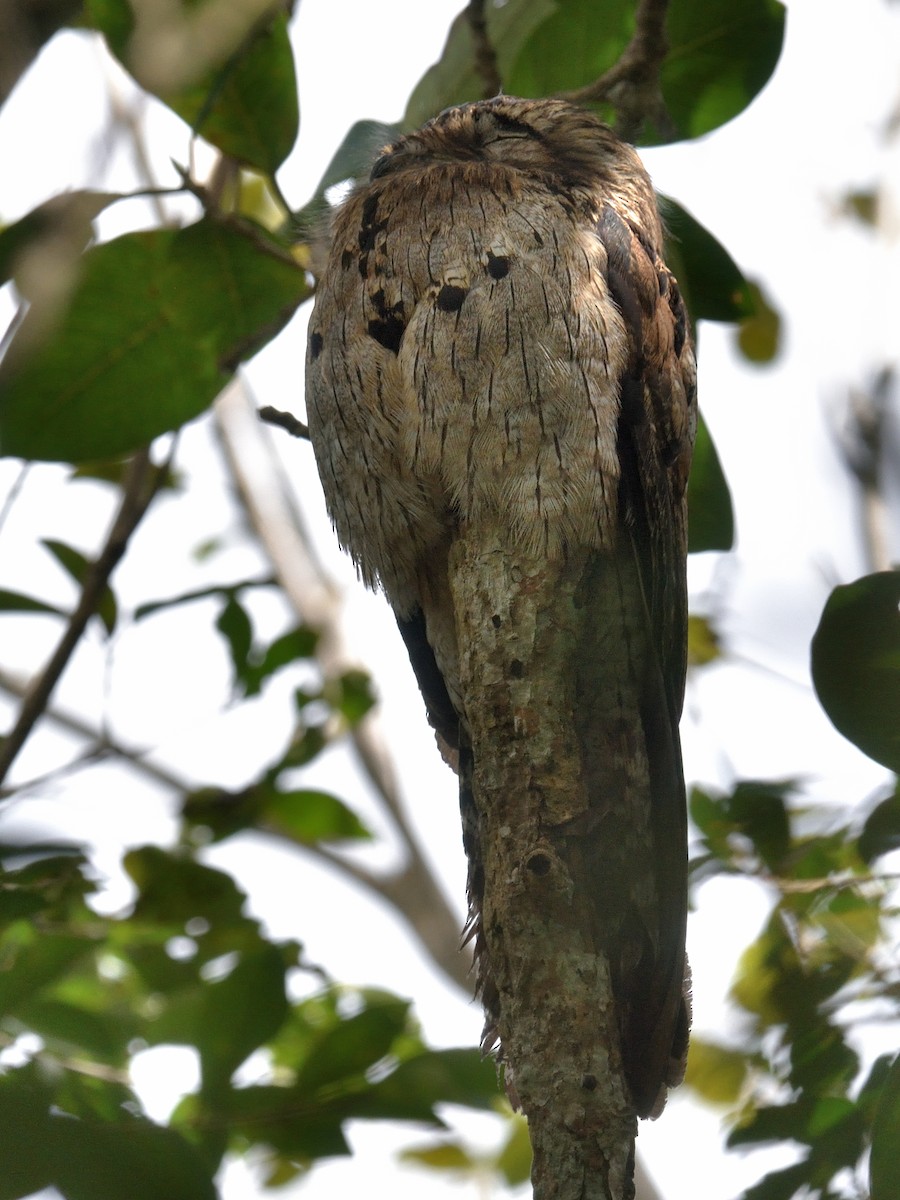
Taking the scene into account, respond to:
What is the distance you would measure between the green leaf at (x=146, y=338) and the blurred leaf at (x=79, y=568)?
599 mm

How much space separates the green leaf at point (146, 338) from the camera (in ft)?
9.02

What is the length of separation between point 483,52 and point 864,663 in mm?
1662

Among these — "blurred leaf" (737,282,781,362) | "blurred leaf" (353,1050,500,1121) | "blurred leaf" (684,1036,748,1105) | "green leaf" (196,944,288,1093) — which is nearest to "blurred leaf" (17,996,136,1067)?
"green leaf" (196,944,288,1093)

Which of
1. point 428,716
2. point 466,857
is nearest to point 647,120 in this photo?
point 428,716

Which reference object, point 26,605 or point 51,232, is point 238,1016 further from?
point 51,232

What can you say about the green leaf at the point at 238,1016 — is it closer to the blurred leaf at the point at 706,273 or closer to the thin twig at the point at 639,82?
the blurred leaf at the point at 706,273

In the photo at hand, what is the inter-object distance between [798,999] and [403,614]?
1.42 meters

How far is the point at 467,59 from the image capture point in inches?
115

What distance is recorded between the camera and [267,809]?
3.50 m

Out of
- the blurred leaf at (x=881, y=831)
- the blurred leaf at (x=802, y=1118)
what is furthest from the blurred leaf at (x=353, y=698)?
the blurred leaf at (x=802, y=1118)

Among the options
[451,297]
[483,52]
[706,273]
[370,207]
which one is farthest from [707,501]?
[483,52]

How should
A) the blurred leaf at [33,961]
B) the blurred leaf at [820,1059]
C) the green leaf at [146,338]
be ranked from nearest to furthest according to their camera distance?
the blurred leaf at [820,1059] < the blurred leaf at [33,961] < the green leaf at [146,338]

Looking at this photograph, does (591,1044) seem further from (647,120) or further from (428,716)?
(647,120)

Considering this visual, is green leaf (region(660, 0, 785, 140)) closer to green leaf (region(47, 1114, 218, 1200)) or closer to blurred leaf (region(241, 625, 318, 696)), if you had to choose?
blurred leaf (region(241, 625, 318, 696))
